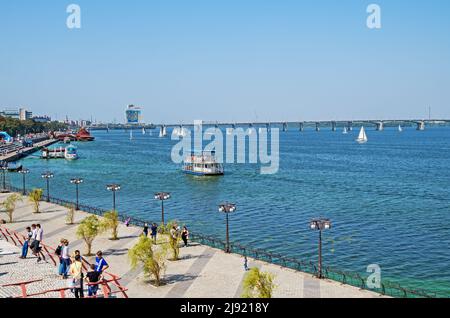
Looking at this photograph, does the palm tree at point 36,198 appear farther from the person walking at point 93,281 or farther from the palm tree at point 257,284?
the palm tree at point 257,284

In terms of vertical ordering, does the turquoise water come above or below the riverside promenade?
below

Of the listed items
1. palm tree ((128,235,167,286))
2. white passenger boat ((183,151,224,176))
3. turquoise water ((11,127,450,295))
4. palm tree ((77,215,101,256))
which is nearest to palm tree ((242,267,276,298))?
palm tree ((128,235,167,286))

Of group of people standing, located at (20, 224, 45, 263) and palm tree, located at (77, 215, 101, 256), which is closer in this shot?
group of people standing, located at (20, 224, 45, 263)

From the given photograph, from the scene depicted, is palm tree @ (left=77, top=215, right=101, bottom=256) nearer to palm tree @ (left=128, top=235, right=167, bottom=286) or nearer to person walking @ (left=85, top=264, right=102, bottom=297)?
palm tree @ (left=128, top=235, right=167, bottom=286)

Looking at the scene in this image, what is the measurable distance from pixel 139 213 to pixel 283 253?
723 inches

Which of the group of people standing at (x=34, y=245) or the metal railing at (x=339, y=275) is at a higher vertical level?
the group of people standing at (x=34, y=245)

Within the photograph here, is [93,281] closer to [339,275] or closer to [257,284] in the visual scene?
[257,284]

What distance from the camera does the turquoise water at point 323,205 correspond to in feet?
103

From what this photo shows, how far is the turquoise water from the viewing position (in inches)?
1236

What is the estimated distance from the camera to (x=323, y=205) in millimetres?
50719

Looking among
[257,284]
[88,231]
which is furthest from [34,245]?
[257,284]

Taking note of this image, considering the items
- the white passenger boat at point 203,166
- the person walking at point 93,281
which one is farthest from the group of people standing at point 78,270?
the white passenger boat at point 203,166

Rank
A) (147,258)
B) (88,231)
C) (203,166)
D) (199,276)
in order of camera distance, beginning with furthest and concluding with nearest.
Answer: (203,166) < (88,231) < (199,276) < (147,258)
